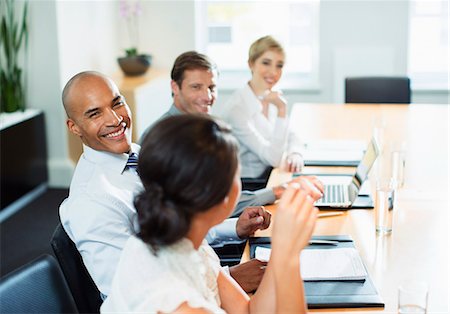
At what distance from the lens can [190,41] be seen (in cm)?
552

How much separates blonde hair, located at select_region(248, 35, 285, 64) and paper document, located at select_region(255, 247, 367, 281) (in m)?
1.66

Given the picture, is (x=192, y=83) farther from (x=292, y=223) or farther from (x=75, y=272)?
(x=292, y=223)

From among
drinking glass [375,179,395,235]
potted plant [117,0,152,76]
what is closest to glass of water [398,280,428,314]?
drinking glass [375,179,395,235]

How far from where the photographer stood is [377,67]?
214 inches

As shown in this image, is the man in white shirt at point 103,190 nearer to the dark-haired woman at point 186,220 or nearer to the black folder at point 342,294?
the black folder at point 342,294

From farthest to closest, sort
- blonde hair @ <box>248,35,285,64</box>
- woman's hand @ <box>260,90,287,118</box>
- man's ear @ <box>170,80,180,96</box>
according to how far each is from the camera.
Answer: blonde hair @ <box>248,35,285,64</box> → woman's hand @ <box>260,90,287,118</box> → man's ear @ <box>170,80,180,96</box>

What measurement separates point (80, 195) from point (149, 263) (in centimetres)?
61

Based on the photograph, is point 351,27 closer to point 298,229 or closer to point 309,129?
point 309,129

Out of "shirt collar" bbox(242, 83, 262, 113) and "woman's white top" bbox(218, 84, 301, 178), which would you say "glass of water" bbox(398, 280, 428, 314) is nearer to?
"woman's white top" bbox(218, 84, 301, 178)

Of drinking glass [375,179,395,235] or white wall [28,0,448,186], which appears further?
white wall [28,0,448,186]

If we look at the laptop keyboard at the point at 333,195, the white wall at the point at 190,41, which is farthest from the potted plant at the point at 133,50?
the laptop keyboard at the point at 333,195

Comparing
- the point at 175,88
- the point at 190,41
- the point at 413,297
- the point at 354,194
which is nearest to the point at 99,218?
the point at 413,297

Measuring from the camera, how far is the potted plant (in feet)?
17.1

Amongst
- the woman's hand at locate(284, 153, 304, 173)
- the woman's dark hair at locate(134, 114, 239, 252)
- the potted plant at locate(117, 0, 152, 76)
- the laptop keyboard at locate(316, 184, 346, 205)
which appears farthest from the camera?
the potted plant at locate(117, 0, 152, 76)
